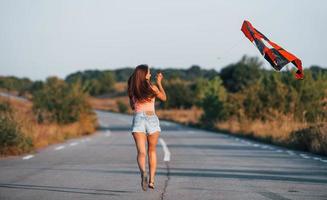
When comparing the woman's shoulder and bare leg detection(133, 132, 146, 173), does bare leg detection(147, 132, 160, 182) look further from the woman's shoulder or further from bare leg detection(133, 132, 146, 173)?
the woman's shoulder

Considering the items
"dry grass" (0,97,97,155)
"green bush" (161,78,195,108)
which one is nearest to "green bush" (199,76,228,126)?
"dry grass" (0,97,97,155)

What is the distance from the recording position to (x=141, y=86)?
994 centimetres

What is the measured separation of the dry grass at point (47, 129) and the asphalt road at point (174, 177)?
143 inches

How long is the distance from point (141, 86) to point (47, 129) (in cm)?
2012

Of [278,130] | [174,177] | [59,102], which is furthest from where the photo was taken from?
[59,102]

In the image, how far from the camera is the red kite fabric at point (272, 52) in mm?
11698

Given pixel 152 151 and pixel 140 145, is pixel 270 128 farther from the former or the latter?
pixel 140 145

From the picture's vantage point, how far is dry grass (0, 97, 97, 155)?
71.3ft

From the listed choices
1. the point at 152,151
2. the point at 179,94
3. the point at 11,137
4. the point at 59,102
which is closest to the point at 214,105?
the point at 59,102

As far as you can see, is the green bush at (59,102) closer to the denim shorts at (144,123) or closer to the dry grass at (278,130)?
the dry grass at (278,130)

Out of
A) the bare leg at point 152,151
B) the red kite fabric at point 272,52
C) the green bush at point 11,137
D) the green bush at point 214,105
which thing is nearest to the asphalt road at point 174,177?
the bare leg at point 152,151

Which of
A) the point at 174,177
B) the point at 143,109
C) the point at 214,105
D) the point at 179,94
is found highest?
the point at 179,94

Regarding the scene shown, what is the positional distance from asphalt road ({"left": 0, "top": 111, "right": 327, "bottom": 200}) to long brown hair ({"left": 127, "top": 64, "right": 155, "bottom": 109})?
1.42 metres

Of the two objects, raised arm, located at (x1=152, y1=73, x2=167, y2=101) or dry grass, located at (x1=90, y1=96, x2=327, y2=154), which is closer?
raised arm, located at (x1=152, y1=73, x2=167, y2=101)
